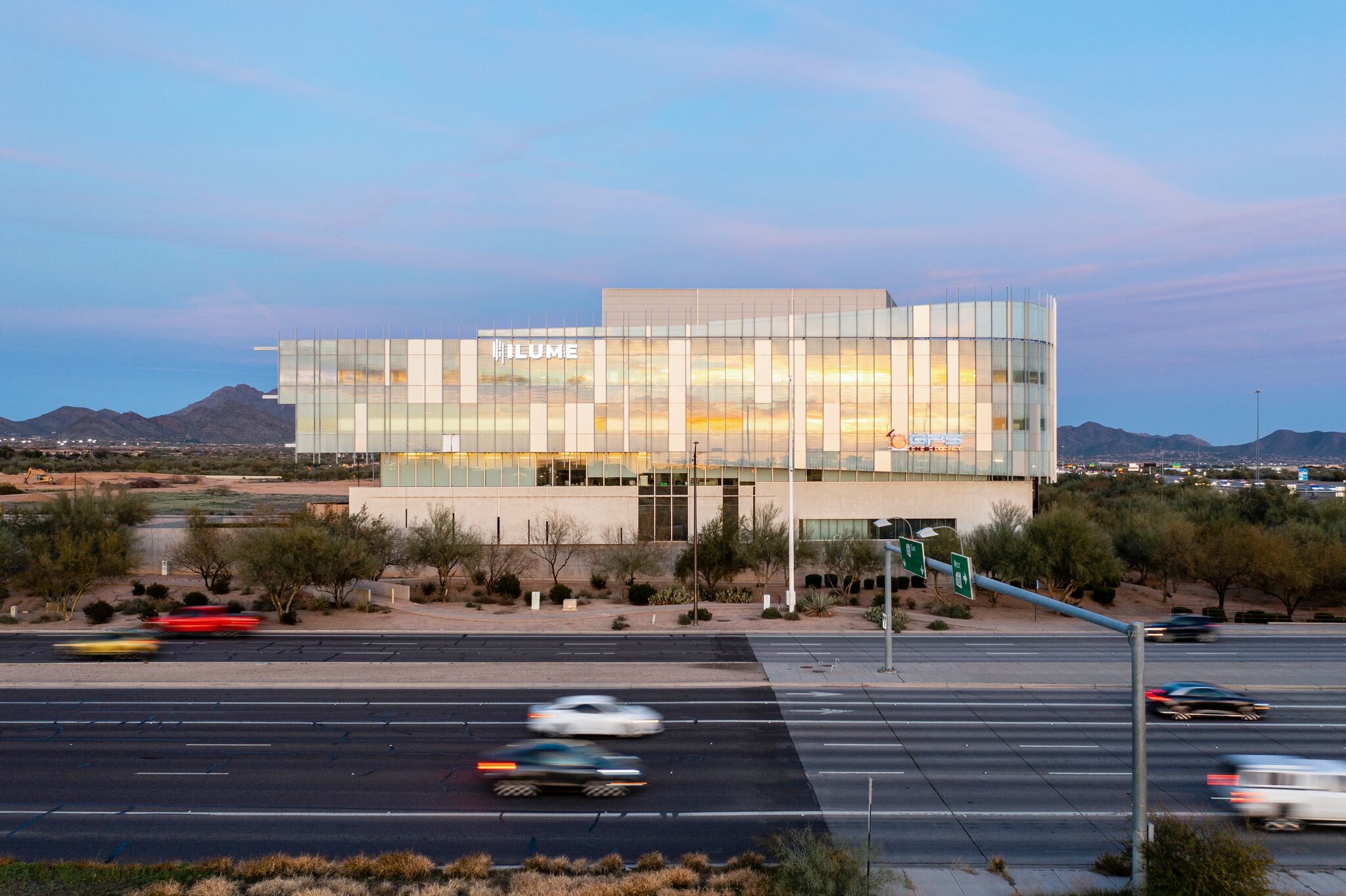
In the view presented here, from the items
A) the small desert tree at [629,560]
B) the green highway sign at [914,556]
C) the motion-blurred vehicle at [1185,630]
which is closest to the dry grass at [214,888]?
the green highway sign at [914,556]

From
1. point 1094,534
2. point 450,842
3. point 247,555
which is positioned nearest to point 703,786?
point 450,842

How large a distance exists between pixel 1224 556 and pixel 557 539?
150 feet

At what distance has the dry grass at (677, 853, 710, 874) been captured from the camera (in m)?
15.5

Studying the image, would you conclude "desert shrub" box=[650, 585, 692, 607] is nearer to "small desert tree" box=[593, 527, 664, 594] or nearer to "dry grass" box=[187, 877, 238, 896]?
"small desert tree" box=[593, 527, 664, 594]

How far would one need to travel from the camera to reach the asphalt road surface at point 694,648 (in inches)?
1451

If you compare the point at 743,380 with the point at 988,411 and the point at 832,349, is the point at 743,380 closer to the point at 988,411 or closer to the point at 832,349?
the point at 832,349

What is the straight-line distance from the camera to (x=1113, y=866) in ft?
51.2

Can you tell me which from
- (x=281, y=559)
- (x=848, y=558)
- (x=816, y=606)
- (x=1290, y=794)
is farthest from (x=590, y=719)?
(x=848, y=558)

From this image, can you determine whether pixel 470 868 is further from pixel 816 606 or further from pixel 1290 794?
pixel 816 606

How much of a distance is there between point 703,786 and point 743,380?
46677 mm

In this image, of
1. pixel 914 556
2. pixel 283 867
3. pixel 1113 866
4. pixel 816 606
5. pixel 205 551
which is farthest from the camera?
pixel 205 551

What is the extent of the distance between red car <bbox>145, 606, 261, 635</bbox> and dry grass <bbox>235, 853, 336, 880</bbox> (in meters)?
30.6

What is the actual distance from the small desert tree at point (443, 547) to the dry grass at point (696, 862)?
135ft

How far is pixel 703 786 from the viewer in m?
20.6
